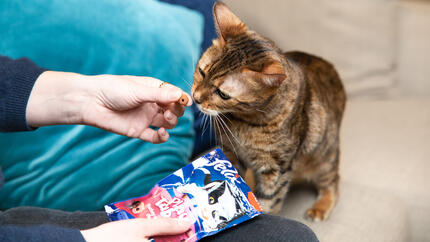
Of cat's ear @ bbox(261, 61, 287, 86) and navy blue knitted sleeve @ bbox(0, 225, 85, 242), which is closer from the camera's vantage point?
navy blue knitted sleeve @ bbox(0, 225, 85, 242)

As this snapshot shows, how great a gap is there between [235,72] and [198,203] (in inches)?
13.3

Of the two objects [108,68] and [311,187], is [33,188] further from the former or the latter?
[311,187]

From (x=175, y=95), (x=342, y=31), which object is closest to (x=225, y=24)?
(x=175, y=95)

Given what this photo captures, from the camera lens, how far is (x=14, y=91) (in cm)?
88

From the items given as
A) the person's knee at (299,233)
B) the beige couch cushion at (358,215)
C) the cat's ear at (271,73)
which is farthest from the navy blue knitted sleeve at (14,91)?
the beige couch cushion at (358,215)

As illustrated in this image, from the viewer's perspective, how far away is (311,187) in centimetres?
142

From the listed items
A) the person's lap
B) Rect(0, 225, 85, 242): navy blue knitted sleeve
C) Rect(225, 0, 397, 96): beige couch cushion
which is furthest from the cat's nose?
Rect(225, 0, 397, 96): beige couch cushion

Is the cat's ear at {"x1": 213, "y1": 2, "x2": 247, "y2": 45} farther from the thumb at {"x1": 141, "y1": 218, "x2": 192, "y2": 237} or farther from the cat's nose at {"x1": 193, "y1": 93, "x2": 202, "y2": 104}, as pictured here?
the thumb at {"x1": 141, "y1": 218, "x2": 192, "y2": 237}

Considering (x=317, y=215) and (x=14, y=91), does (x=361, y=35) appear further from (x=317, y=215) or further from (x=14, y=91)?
(x=14, y=91)

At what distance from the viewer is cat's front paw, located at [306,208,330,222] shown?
1.19 metres

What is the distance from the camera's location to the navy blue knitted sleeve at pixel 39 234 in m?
0.65

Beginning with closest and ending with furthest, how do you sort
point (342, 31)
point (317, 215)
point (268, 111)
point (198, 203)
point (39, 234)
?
point (39, 234), point (198, 203), point (268, 111), point (317, 215), point (342, 31)

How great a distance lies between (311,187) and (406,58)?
1.02 metres

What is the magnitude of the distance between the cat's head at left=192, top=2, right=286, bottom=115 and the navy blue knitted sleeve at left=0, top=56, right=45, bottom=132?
40cm
